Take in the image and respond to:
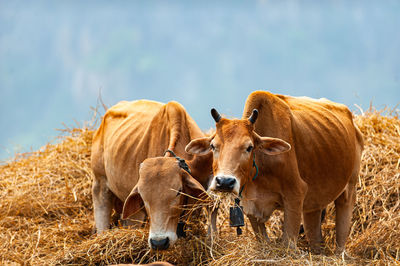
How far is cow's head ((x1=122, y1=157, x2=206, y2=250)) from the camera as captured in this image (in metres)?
5.09

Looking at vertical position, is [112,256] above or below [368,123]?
below

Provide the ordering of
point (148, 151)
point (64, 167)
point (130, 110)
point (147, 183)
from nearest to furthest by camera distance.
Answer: point (147, 183) < point (148, 151) < point (130, 110) < point (64, 167)

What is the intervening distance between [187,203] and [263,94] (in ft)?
4.78

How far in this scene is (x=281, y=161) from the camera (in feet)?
18.4

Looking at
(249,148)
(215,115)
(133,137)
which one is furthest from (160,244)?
(133,137)

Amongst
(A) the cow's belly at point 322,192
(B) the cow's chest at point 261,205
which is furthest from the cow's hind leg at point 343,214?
(B) the cow's chest at point 261,205

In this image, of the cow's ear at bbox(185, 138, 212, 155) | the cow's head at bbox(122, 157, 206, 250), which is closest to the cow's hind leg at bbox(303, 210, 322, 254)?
the cow's ear at bbox(185, 138, 212, 155)

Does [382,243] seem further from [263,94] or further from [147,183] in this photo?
[147,183]

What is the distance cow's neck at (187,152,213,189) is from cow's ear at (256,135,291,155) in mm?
726

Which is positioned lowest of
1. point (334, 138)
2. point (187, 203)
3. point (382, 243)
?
point (382, 243)

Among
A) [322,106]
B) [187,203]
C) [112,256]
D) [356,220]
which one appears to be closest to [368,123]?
[356,220]

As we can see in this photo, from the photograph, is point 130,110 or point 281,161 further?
point 130,110

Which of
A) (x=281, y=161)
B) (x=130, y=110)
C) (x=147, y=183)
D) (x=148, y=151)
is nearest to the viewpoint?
(x=147, y=183)

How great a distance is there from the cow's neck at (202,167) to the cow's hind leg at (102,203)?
6.75 feet
